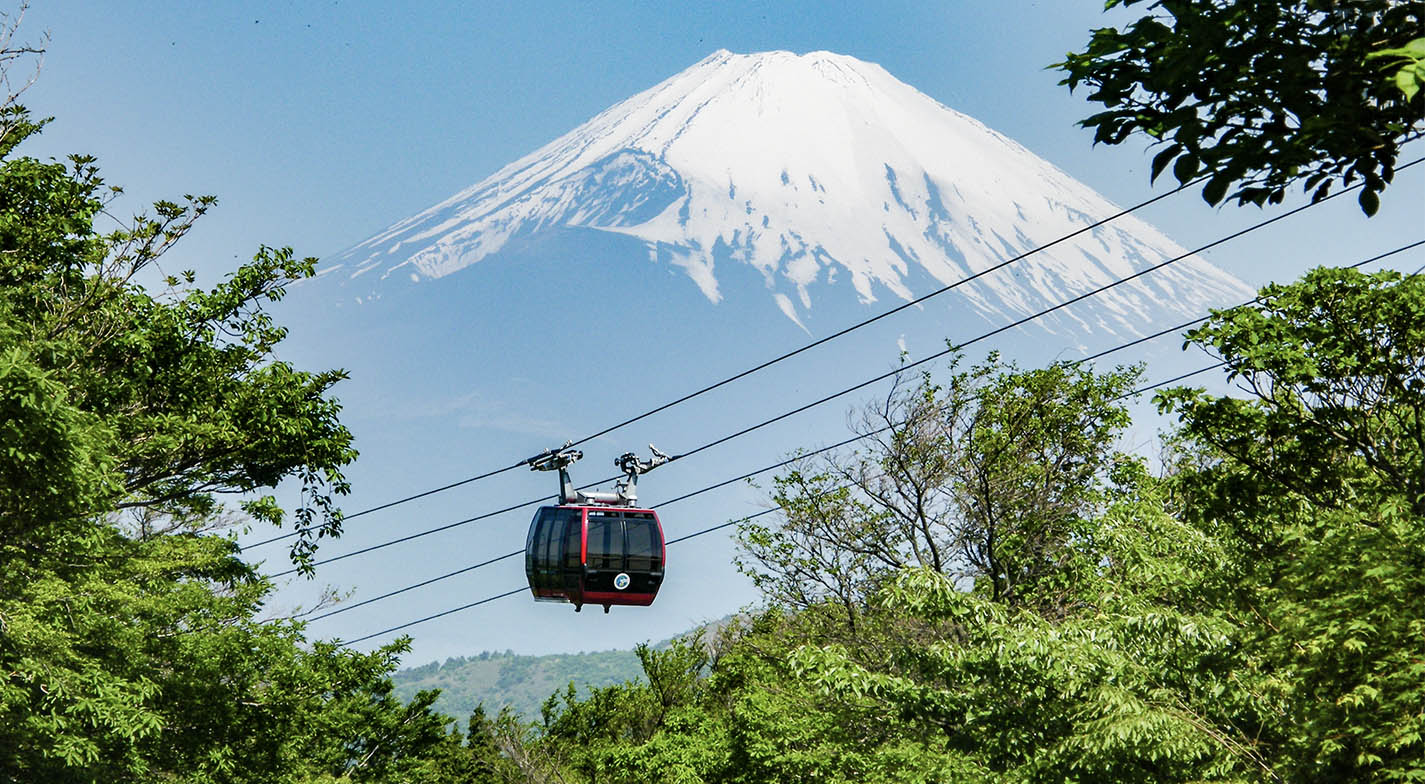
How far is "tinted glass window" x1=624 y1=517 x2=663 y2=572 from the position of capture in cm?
2228

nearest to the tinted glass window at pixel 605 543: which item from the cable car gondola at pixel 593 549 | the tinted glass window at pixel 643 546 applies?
the cable car gondola at pixel 593 549

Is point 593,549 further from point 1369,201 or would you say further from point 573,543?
point 1369,201

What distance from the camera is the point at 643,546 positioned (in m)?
22.4

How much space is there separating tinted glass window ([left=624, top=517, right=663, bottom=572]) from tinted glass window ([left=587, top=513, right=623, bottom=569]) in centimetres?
21

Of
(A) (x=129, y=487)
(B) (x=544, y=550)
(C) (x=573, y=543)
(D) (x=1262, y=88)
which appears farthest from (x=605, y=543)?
(D) (x=1262, y=88)

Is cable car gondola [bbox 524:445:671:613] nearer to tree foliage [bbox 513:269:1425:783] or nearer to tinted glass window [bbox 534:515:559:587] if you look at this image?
tinted glass window [bbox 534:515:559:587]

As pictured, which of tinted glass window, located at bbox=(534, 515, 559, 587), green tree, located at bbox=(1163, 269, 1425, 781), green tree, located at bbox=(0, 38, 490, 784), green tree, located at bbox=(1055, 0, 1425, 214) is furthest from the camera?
tinted glass window, located at bbox=(534, 515, 559, 587)

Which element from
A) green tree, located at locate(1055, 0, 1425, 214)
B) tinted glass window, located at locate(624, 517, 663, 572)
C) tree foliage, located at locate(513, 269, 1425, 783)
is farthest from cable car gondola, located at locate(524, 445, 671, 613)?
green tree, located at locate(1055, 0, 1425, 214)

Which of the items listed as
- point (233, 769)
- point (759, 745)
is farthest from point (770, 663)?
point (233, 769)

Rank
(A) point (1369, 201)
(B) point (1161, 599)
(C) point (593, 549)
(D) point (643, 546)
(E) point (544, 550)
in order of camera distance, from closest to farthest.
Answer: (A) point (1369, 201)
(B) point (1161, 599)
(C) point (593, 549)
(E) point (544, 550)
(D) point (643, 546)

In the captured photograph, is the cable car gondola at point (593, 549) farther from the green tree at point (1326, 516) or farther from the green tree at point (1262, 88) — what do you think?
the green tree at point (1262, 88)

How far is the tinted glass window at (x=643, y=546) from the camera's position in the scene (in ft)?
73.1

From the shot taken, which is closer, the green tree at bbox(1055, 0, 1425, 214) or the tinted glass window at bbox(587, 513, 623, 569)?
the green tree at bbox(1055, 0, 1425, 214)

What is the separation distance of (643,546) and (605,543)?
72 centimetres
